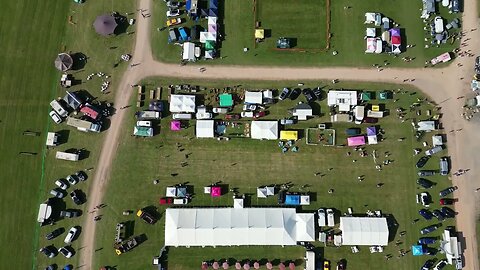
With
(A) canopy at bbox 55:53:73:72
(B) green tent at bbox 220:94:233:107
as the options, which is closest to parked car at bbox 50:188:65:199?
(A) canopy at bbox 55:53:73:72

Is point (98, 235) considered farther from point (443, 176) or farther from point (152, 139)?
point (443, 176)

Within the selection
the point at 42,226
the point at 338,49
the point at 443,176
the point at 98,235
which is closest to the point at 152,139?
the point at 98,235

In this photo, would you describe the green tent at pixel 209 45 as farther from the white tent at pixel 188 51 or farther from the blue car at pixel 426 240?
the blue car at pixel 426 240

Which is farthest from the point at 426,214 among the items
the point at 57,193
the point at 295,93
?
the point at 57,193

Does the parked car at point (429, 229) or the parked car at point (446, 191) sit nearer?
the parked car at point (429, 229)

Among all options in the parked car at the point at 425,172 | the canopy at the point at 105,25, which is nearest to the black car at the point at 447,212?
the parked car at the point at 425,172

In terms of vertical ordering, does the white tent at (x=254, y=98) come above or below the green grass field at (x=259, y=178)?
above
